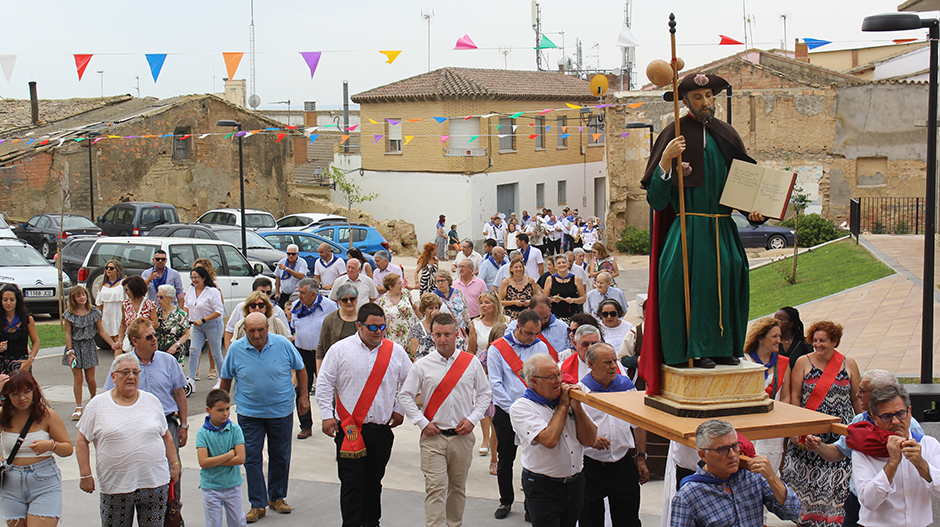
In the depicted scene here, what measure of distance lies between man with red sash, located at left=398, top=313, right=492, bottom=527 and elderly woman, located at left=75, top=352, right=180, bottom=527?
178 cm

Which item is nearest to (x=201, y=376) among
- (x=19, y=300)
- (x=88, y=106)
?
A: (x=19, y=300)

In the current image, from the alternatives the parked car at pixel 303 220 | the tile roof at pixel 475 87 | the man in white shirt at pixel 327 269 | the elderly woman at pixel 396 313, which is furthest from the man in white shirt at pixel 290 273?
the tile roof at pixel 475 87

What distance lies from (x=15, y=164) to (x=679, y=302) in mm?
30501

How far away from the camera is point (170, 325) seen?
9.71 metres

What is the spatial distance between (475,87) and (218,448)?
29.8 meters

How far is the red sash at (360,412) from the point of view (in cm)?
632

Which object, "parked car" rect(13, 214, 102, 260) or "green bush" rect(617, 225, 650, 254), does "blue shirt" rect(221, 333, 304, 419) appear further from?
"green bush" rect(617, 225, 650, 254)

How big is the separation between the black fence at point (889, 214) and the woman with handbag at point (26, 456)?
25.6 metres

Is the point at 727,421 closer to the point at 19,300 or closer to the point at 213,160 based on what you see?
the point at 19,300

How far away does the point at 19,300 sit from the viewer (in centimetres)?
864

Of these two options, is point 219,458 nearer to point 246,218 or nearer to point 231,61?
point 231,61

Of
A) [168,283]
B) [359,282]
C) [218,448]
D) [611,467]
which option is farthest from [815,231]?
[218,448]

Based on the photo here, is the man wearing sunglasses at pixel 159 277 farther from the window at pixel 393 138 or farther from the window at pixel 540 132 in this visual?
the window at pixel 540 132

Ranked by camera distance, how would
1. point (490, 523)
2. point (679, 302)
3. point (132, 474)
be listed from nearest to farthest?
1. point (679, 302)
2. point (132, 474)
3. point (490, 523)
